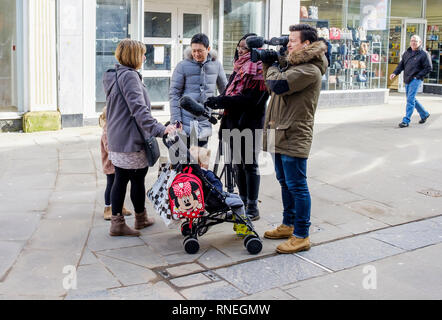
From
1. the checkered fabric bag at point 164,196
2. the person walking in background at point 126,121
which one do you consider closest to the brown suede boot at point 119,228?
the person walking in background at point 126,121

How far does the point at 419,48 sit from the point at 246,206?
25.5 ft

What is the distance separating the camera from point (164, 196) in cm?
494

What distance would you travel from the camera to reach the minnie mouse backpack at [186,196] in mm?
4832

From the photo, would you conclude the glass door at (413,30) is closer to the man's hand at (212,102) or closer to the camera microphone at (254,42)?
the man's hand at (212,102)

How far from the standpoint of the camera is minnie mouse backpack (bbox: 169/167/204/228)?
15.9 feet

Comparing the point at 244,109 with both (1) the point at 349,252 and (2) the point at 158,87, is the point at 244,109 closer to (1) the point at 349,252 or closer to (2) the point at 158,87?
(1) the point at 349,252

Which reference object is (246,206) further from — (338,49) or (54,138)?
(338,49)

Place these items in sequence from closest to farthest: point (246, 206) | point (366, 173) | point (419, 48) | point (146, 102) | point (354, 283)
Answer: point (354, 283), point (146, 102), point (246, 206), point (366, 173), point (419, 48)

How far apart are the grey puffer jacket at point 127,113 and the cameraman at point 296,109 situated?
1040 mm

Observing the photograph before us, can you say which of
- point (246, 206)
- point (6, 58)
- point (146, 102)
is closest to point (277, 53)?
point (146, 102)

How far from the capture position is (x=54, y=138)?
10156mm

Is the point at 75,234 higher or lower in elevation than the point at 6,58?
lower

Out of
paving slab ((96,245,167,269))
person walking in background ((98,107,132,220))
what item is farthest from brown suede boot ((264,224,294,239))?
person walking in background ((98,107,132,220))

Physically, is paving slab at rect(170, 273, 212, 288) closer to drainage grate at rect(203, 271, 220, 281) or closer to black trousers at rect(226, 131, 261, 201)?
drainage grate at rect(203, 271, 220, 281)
